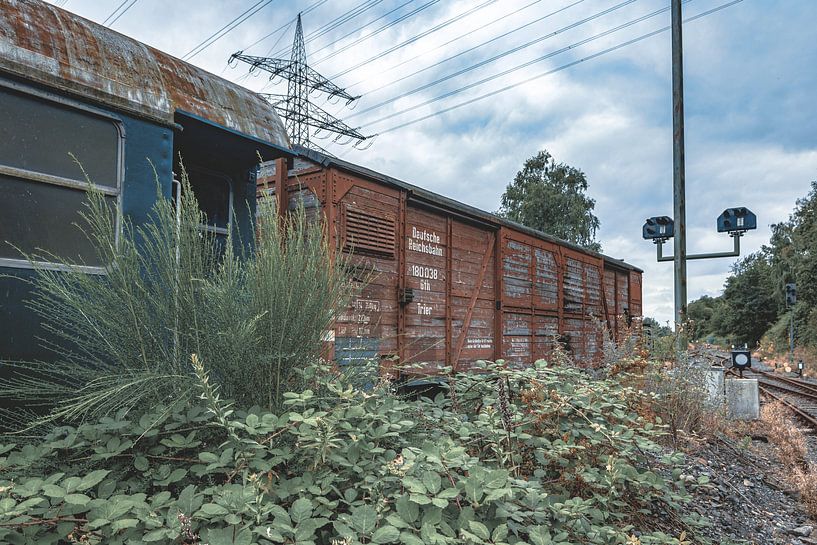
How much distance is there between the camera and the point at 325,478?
184 centimetres

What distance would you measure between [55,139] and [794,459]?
696 cm

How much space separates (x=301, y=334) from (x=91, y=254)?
1.35 metres

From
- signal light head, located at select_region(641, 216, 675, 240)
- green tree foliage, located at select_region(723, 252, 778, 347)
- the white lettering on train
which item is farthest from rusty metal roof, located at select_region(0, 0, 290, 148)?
green tree foliage, located at select_region(723, 252, 778, 347)

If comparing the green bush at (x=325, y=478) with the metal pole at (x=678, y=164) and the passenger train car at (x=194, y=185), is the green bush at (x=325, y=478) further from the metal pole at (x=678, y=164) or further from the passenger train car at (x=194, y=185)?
the metal pole at (x=678, y=164)

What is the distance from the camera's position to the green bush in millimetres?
1556

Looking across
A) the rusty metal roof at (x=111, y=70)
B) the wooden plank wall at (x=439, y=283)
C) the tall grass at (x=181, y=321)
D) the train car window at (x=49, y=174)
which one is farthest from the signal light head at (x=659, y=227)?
the train car window at (x=49, y=174)

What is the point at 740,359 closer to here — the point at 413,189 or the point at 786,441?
the point at 786,441

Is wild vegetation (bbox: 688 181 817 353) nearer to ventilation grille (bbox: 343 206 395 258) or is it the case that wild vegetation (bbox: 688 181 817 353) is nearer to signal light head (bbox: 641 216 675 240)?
signal light head (bbox: 641 216 675 240)

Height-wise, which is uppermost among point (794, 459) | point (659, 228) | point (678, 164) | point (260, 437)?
point (678, 164)

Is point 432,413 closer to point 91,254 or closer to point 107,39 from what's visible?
point 91,254

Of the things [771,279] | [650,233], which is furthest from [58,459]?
[771,279]

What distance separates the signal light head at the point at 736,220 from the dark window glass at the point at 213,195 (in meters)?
8.48

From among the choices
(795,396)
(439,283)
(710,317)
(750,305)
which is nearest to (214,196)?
(439,283)

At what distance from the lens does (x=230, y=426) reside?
1769 millimetres
